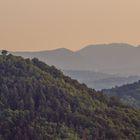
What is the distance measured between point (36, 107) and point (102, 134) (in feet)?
15.8

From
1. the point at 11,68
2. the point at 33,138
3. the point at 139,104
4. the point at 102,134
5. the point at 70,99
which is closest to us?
the point at 33,138

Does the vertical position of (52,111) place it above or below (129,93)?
above

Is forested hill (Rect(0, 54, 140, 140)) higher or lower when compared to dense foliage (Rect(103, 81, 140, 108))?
higher

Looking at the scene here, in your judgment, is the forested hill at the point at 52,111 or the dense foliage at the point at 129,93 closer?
the forested hill at the point at 52,111

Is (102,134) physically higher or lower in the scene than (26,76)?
lower

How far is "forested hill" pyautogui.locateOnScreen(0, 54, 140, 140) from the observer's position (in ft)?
131

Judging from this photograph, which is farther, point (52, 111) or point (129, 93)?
point (129, 93)

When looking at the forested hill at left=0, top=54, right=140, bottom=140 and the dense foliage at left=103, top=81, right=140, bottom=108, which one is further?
the dense foliage at left=103, top=81, right=140, bottom=108

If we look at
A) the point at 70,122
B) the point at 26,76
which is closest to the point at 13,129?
the point at 70,122

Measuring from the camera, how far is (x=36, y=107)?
42594 mm

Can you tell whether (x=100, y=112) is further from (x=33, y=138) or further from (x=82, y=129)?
(x=33, y=138)

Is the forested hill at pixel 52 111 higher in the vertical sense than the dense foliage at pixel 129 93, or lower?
higher

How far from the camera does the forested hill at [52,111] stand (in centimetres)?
3988

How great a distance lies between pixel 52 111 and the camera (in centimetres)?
4206
